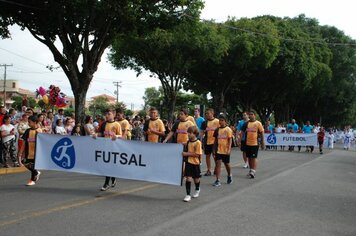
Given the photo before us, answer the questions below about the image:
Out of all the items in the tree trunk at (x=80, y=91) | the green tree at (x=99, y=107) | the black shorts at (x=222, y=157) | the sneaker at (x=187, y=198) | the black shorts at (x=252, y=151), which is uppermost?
the green tree at (x=99, y=107)

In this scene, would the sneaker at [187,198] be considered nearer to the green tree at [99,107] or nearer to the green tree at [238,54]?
the green tree at [238,54]

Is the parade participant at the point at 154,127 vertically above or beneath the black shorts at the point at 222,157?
above

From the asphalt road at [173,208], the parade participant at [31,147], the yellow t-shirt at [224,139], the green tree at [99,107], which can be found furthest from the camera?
the green tree at [99,107]

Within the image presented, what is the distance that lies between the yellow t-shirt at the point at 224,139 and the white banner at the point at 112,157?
226 cm

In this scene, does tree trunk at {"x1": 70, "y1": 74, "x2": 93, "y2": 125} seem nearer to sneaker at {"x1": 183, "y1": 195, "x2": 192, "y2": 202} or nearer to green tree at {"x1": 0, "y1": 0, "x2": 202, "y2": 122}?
green tree at {"x1": 0, "y1": 0, "x2": 202, "y2": 122}

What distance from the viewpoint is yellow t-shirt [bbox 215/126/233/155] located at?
416 inches

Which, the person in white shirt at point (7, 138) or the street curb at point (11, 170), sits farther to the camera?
the person in white shirt at point (7, 138)

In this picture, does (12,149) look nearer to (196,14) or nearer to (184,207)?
(184,207)

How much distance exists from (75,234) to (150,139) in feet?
18.5

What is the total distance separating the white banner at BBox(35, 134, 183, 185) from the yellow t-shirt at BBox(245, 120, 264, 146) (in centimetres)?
411

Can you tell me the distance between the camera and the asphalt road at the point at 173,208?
621 centimetres

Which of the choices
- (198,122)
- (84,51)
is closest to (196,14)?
(84,51)

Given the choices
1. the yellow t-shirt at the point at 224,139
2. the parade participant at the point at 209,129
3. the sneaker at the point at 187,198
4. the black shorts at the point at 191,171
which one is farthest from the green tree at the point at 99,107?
the sneaker at the point at 187,198

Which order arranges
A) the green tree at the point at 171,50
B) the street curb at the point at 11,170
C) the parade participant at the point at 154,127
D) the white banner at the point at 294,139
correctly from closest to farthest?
1. the parade participant at the point at 154,127
2. the street curb at the point at 11,170
3. the white banner at the point at 294,139
4. the green tree at the point at 171,50
